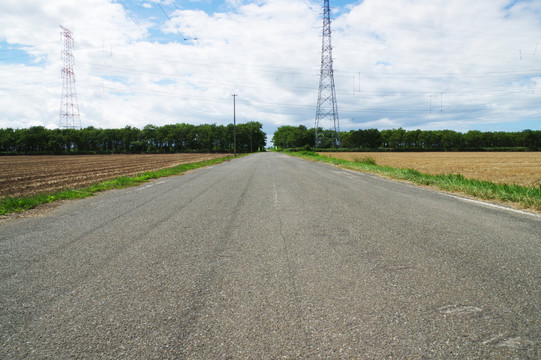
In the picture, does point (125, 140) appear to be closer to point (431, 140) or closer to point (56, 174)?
point (56, 174)

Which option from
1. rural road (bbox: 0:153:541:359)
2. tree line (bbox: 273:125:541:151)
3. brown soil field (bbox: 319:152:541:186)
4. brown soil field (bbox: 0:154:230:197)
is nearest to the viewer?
rural road (bbox: 0:153:541:359)

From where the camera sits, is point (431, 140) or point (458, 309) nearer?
point (458, 309)

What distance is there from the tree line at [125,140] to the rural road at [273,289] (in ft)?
356

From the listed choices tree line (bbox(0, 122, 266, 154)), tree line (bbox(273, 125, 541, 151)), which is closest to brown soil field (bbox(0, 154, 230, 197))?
tree line (bbox(273, 125, 541, 151))

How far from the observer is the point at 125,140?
378 ft

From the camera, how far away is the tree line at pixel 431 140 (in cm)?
10210

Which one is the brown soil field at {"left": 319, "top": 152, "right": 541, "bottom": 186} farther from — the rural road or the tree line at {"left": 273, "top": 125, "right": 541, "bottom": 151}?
the tree line at {"left": 273, "top": 125, "right": 541, "bottom": 151}

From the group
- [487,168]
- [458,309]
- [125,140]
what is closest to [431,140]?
[487,168]

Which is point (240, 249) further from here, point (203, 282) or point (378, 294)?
point (378, 294)

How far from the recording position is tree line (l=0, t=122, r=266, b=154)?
99250 millimetres

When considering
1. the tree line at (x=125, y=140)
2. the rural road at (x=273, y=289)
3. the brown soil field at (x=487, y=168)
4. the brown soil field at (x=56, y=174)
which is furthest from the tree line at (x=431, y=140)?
the rural road at (x=273, y=289)

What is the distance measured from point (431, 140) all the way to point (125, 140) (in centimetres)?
13630

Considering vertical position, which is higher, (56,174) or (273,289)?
(56,174)

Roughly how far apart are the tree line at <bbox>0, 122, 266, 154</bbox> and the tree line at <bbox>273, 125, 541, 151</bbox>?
36.1 meters
